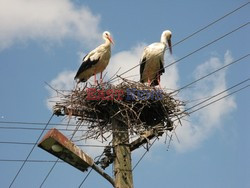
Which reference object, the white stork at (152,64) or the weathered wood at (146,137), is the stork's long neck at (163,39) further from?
the weathered wood at (146,137)

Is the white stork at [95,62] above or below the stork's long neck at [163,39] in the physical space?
below

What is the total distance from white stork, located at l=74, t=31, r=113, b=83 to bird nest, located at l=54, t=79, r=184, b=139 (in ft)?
8.83

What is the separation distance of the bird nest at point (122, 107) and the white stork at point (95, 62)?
269 cm

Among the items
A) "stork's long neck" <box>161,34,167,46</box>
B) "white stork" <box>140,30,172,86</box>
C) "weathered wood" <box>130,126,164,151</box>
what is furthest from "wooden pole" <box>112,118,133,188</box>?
"stork's long neck" <box>161,34,167,46</box>

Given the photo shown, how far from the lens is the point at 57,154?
16.1 ft

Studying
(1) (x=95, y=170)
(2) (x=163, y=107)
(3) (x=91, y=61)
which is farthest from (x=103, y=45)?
(1) (x=95, y=170)

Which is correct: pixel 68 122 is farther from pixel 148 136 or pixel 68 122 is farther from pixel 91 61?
pixel 91 61

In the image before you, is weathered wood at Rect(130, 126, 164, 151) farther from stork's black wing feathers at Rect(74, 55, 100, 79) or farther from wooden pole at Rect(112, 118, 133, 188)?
stork's black wing feathers at Rect(74, 55, 100, 79)

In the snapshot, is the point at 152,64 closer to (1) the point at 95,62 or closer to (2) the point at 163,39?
(2) the point at 163,39

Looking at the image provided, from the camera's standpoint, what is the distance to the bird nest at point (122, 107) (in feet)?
20.5

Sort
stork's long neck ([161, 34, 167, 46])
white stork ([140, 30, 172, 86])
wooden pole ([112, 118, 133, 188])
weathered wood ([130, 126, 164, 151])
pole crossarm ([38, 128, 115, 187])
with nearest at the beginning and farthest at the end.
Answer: pole crossarm ([38, 128, 115, 187]), wooden pole ([112, 118, 133, 188]), weathered wood ([130, 126, 164, 151]), white stork ([140, 30, 172, 86]), stork's long neck ([161, 34, 167, 46])

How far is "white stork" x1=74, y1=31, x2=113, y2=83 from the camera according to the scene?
9.84 metres

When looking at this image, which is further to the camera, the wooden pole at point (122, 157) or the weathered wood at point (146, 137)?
the weathered wood at point (146, 137)

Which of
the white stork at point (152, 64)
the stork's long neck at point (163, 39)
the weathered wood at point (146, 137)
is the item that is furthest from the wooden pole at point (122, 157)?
the stork's long neck at point (163, 39)
